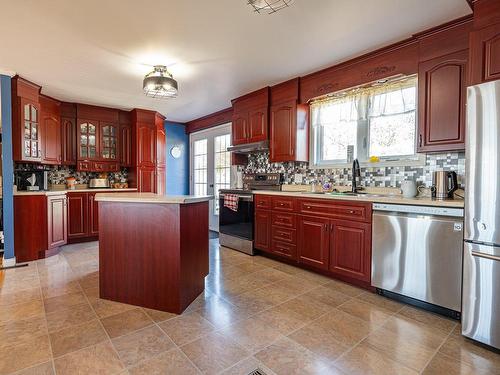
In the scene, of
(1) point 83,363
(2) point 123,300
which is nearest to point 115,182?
(2) point 123,300

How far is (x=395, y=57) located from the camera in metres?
2.71

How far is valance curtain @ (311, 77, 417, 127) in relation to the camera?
282cm

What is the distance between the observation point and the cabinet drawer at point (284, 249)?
129 inches

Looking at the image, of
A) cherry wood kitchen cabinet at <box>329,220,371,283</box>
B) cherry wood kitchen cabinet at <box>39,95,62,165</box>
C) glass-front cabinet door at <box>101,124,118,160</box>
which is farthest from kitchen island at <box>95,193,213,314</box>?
glass-front cabinet door at <box>101,124,118,160</box>

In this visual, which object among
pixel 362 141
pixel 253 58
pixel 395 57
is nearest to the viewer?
pixel 395 57

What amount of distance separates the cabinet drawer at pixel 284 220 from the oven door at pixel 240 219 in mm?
468

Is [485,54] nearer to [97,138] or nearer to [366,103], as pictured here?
[366,103]

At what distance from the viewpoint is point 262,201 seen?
3699 millimetres

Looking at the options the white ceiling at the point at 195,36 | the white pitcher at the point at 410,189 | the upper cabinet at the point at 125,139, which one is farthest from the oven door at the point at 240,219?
the upper cabinet at the point at 125,139

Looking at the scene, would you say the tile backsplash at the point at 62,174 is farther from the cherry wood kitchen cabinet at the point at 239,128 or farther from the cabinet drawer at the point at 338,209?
the cabinet drawer at the point at 338,209

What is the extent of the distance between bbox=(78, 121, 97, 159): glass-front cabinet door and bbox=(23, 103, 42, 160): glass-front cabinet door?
2.73 feet

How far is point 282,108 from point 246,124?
74 cm

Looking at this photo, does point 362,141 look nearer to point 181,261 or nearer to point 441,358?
point 441,358

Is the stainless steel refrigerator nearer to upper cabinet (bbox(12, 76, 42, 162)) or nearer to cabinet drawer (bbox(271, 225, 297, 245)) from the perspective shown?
cabinet drawer (bbox(271, 225, 297, 245))
